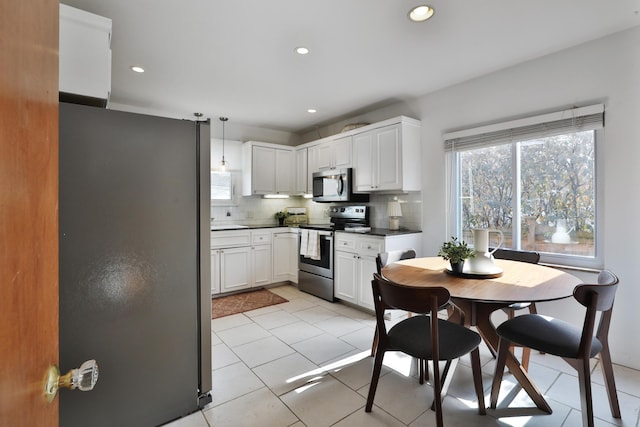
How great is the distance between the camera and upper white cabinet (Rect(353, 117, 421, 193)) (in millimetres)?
3609

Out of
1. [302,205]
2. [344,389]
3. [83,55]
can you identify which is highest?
[83,55]

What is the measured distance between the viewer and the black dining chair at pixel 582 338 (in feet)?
5.05

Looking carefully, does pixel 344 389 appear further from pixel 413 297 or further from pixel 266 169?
pixel 266 169

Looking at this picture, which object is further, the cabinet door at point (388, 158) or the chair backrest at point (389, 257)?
the cabinet door at point (388, 158)

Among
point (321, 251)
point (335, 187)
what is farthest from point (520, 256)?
point (335, 187)

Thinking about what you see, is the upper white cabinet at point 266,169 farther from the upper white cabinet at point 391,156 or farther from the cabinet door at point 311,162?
the upper white cabinet at point 391,156

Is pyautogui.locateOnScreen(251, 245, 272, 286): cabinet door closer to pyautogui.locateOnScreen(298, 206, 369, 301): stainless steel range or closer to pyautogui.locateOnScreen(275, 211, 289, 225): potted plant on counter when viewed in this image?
pyautogui.locateOnScreen(298, 206, 369, 301): stainless steel range

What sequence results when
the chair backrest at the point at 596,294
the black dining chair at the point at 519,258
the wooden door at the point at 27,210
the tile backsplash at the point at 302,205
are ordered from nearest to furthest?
the wooden door at the point at 27,210 → the chair backrest at the point at 596,294 → the black dining chair at the point at 519,258 → the tile backsplash at the point at 302,205

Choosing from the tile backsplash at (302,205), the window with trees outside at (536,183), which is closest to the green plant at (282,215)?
the tile backsplash at (302,205)

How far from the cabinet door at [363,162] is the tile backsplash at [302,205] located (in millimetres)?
349

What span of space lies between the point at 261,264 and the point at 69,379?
4012 mm

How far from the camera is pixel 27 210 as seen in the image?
506 mm

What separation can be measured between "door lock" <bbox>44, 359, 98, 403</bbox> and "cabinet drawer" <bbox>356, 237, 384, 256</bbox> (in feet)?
9.71

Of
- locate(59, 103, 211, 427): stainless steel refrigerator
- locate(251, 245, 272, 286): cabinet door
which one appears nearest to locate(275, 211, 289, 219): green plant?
locate(251, 245, 272, 286): cabinet door
